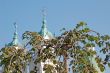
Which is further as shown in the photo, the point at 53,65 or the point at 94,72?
the point at 53,65

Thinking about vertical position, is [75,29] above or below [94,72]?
above

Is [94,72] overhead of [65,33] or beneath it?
beneath

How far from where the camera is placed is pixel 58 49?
10898 mm

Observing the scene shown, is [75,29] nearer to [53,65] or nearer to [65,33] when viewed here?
[65,33]

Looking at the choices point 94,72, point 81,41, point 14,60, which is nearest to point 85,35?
point 81,41

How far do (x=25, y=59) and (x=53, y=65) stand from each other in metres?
0.66

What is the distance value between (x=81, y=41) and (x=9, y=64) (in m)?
1.65

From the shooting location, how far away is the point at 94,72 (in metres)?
10.5

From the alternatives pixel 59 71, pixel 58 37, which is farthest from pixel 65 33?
pixel 59 71

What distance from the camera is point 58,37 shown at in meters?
11.1

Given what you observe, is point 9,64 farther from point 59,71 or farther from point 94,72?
point 94,72

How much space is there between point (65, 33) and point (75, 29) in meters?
0.26

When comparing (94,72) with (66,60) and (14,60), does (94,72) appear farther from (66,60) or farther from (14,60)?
(14,60)

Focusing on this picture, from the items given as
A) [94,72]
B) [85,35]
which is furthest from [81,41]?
[94,72]
